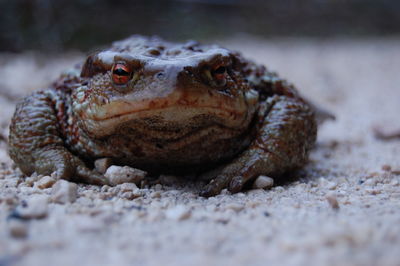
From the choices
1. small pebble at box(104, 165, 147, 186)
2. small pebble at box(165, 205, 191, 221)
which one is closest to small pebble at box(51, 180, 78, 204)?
small pebble at box(104, 165, 147, 186)

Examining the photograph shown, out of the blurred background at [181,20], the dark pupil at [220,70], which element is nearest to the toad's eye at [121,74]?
the dark pupil at [220,70]

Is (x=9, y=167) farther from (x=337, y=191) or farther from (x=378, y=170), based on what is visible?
(x=378, y=170)

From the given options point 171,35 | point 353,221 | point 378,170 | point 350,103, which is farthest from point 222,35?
point 353,221

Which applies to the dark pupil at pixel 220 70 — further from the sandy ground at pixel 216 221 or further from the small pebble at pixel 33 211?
the small pebble at pixel 33 211

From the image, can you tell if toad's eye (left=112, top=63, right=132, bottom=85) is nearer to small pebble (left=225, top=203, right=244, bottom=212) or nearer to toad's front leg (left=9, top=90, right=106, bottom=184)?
toad's front leg (left=9, top=90, right=106, bottom=184)

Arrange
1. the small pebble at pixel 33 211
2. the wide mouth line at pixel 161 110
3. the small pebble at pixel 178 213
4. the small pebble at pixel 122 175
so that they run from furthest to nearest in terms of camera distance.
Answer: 1. the small pebble at pixel 122 175
2. the wide mouth line at pixel 161 110
3. the small pebble at pixel 178 213
4. the small pebble at pixel 33 211

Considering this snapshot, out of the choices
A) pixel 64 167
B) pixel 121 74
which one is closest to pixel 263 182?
pixel 121 74

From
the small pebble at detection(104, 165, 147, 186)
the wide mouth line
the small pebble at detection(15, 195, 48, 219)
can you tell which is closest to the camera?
the small pebble at detection(15, 195, 48, 219)
